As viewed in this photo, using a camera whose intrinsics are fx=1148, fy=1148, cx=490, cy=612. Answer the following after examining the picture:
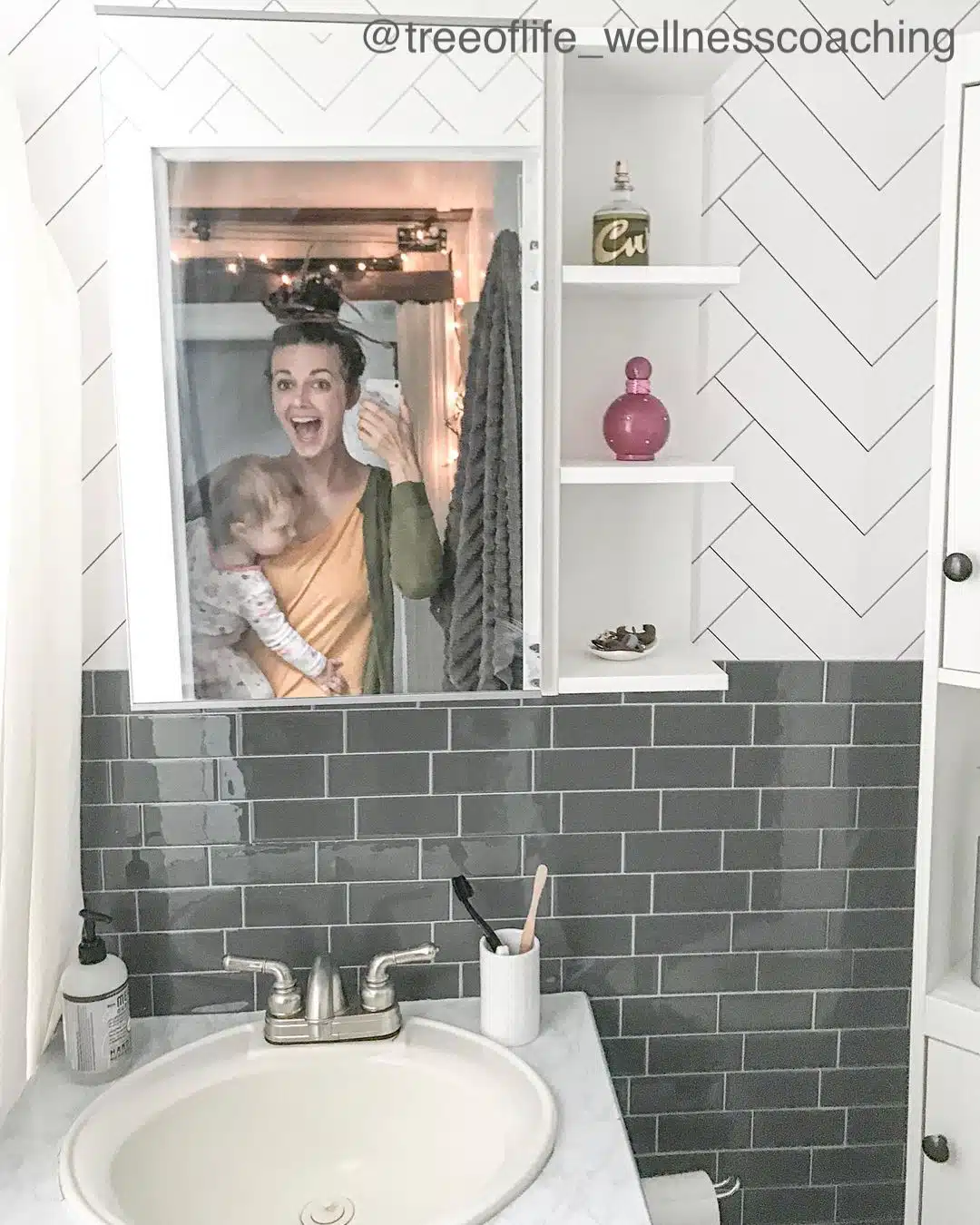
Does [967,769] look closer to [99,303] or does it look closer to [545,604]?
[545,604]

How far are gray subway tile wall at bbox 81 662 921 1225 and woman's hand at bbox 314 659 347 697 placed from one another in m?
0.10

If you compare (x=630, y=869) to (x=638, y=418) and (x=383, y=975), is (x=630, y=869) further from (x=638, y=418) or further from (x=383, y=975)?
(x=638, y=418)

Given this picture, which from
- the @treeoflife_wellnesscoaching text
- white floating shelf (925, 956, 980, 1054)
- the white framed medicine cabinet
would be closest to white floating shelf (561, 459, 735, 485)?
the white framed medicine cabinet

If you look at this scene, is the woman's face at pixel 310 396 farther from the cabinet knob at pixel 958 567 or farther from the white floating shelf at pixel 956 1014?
the white floating shelf at pixel 956 1014

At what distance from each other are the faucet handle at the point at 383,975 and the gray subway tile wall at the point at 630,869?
3.7 inches

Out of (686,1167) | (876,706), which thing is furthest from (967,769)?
(686,1167)

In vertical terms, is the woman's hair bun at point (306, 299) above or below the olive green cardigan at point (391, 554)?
above

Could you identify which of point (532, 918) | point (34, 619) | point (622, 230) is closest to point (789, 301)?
point (622, 230)

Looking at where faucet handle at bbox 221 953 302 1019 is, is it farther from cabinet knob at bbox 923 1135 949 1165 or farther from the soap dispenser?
cabinet knob at bbox 923 1135 949 1165

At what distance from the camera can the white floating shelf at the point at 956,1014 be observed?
4.58ft

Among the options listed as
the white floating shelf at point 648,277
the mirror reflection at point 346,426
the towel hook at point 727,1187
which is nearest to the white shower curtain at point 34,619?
the mirror reflection at point 346,426

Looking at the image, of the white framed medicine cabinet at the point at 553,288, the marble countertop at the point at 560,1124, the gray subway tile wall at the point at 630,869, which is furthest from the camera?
the gray subway tile wall at the point at 630,869

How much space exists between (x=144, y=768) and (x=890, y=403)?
3.60ft

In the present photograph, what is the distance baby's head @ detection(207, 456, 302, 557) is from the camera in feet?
4.41
